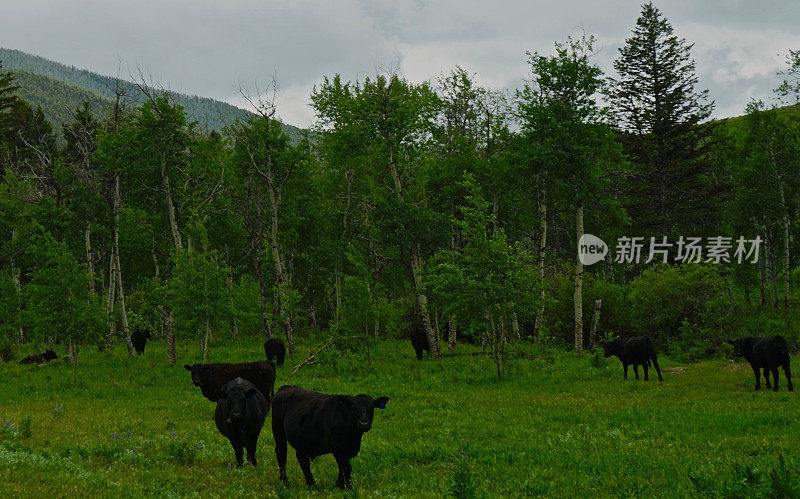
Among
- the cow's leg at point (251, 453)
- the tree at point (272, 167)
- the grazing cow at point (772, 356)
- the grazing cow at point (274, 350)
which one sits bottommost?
the grazing cow at point (274, 350)

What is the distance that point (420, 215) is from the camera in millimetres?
31047

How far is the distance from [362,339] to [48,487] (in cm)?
1872

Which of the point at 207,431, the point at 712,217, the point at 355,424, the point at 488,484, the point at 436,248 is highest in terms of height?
the point at 712,217

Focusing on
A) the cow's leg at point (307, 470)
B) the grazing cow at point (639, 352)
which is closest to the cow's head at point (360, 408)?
the cow's leg at point (307, 470)

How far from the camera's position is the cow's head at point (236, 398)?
980 centimetres

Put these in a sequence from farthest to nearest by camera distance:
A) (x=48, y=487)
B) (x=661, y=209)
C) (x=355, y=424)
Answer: (x=661, y=209) → (x=355, y=424) → (x=48, y=487)

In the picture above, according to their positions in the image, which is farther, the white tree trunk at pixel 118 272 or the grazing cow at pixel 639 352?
the white tree trunk at pixel 118 272

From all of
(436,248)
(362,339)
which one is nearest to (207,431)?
(362,339)

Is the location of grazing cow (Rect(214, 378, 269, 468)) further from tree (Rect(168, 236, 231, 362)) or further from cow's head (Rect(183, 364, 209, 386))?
tree (Rect(168, 236, 231, 362))

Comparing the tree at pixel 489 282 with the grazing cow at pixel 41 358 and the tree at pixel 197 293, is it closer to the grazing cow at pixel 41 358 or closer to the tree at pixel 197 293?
the tree at pixel 197 293

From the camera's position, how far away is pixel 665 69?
164ft

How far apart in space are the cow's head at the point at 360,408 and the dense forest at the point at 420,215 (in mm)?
14684

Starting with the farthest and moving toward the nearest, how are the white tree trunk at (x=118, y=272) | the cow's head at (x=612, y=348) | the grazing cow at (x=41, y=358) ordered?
the grazing cow at (x=41, y=358) < the white tree trunk at (x=118, y=272) < the cow's head at (x=612, y=348)

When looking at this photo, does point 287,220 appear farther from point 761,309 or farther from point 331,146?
point 761,309
